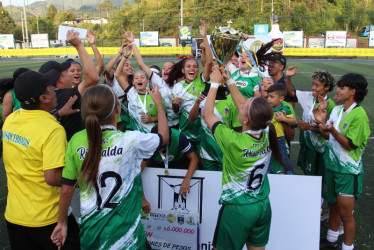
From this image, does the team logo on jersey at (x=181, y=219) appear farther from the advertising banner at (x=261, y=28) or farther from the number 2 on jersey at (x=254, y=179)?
the advertising banner at (x=261, y=28)

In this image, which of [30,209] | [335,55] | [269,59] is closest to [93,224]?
[30,209]

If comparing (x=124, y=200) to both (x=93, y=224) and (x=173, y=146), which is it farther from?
(x=173, y=146)

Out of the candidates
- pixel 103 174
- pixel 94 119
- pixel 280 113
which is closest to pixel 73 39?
pixel 94 119

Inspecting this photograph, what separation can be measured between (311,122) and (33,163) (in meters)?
3.19

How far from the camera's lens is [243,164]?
2617mm

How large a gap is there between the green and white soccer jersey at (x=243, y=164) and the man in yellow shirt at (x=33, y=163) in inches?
48.0

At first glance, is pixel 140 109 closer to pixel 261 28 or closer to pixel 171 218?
pixel 171 218

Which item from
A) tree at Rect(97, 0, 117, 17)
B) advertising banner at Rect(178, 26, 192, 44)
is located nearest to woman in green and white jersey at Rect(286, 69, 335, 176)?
advertising banner at Rect(178, 26, 192, 44)

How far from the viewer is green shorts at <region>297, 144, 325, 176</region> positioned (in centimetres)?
425

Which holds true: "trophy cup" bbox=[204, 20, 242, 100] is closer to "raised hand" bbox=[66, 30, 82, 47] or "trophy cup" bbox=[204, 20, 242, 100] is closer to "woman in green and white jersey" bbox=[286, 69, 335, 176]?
"woman in green and white jersey" bbox=[286, 69, 335, 176]

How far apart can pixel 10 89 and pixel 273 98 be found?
337 cm

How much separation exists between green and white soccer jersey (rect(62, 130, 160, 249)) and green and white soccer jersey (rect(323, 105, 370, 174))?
7.21ft

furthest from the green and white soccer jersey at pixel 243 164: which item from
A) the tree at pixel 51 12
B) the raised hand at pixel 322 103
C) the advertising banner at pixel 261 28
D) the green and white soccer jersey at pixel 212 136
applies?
the tree at pixel 51 12

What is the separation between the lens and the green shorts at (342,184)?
3486 mm
